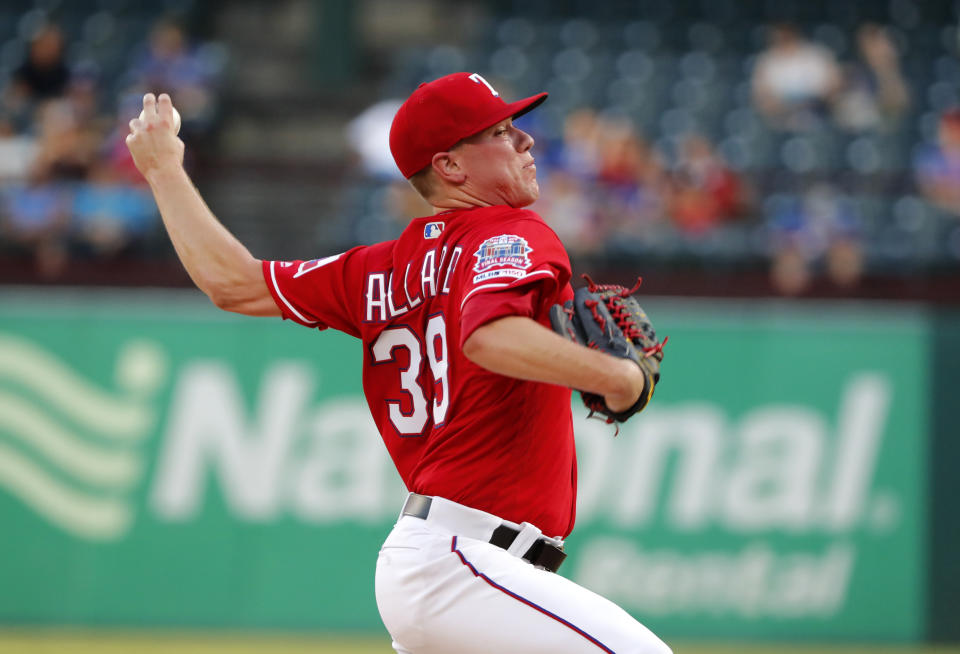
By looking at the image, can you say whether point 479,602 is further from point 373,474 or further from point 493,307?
point 373,474

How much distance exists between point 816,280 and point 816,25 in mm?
4836

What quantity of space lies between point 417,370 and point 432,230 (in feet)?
1.11

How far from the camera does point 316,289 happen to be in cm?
307

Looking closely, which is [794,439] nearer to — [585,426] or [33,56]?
[585,426]

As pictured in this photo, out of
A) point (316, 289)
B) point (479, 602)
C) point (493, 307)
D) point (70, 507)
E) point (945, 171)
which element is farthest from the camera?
point (945, 171)

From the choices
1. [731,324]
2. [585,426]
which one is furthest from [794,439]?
[585,426]

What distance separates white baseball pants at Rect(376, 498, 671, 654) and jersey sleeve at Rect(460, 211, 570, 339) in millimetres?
513

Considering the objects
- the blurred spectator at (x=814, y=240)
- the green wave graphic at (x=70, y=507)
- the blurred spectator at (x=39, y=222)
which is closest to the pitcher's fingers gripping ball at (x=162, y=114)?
the green wave graphic at (x=70, y=507)

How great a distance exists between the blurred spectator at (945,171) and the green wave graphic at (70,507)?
6721 millimetres

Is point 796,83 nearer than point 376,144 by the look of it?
No

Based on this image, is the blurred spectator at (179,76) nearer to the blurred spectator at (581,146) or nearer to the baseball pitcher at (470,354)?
the blurred spectator at (581,146)

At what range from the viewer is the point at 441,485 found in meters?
2.82

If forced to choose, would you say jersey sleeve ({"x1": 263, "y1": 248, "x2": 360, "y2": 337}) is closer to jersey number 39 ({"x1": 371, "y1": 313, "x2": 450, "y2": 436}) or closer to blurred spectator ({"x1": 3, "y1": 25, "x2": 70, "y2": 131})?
jersey number 39 ({"x1": 371, "y1": 313, "x2": 450, "y2": 436})

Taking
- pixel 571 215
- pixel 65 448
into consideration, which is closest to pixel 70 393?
pixel 65 448
